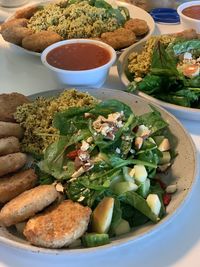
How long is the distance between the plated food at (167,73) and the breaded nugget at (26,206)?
1.76 ft

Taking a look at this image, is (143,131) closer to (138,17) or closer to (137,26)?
(137,26)

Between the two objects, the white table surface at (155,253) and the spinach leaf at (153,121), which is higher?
the spinach leaf at (153,121)

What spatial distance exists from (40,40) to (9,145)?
656 mm

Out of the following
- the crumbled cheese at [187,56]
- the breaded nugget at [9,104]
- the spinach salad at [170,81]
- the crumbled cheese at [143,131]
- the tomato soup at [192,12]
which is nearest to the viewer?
the crumbled cheese at [143,131]

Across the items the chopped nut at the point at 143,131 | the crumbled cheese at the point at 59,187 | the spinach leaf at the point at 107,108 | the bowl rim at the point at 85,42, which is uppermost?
the spinach leaf at the point at 107,108

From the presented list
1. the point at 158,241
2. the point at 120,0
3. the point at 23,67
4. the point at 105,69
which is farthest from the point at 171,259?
the point at 120,0

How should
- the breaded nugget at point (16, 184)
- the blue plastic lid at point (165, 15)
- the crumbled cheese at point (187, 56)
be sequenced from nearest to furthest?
the breaded nugget at point (16, 184)
the crumbled cheese at point (187, 56)
the blue plastic lid at point (165, 15)

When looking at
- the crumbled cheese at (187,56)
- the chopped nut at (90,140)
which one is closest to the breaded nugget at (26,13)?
the crumbled cheese at (187,56)

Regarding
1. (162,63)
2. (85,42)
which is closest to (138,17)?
(85,42)

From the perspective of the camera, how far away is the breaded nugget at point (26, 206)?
0.94 meters

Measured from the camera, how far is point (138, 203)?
0.99 metres

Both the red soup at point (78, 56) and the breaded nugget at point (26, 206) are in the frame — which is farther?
the red soup at point (78, 56)

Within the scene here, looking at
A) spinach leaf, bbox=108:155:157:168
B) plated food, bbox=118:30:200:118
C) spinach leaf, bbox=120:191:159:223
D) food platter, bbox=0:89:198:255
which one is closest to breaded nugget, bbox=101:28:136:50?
plated food, bbox=118:30:200:118

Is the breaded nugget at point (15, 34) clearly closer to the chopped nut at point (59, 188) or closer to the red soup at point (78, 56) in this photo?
the red soup at point (78, 56)
